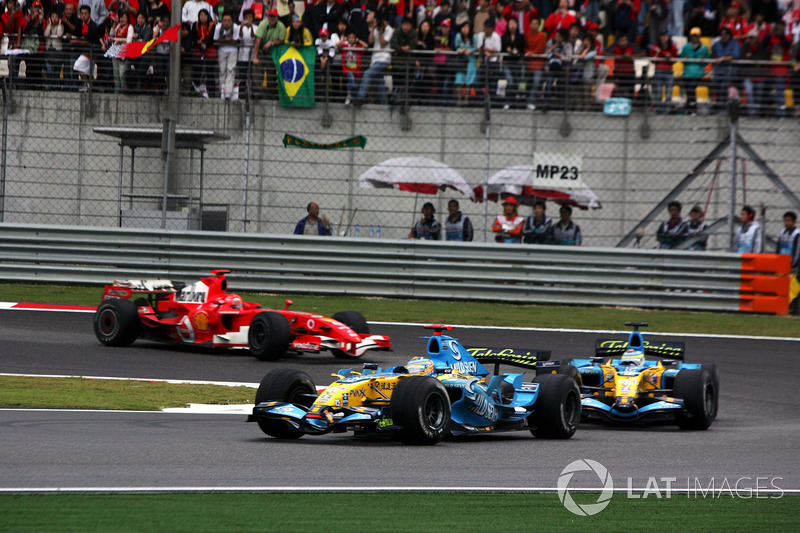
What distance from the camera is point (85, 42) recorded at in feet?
61.7

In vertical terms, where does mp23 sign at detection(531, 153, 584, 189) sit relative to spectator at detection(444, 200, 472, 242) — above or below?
above

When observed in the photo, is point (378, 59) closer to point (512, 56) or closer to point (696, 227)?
point (512, 56)

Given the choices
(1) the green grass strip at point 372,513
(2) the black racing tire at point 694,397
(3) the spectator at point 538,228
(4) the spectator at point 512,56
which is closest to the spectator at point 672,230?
(3) the spectator at point 538,228

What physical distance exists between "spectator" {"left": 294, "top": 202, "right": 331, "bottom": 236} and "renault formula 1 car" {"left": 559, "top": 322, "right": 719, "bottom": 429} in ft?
26.2

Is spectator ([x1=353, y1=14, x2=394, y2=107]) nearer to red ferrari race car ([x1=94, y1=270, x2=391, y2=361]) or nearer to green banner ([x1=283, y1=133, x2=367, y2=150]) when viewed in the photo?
green banner ([x1=283, y1=133, x2=367, y2=150])

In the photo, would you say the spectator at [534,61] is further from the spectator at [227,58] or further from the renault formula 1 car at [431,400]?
the renault formula 1 car at [431,400]

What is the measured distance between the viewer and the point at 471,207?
19016mm

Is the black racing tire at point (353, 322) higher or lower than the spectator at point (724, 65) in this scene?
lower

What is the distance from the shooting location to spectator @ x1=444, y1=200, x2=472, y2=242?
17.4 metres

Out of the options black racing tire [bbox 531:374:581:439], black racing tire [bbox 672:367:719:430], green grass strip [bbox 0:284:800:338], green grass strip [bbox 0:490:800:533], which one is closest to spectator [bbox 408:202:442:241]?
green grass strip [bbox 0:284:800:338]

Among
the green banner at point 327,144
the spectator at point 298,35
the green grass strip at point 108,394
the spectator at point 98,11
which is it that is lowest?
the green grass strip at point 108,394

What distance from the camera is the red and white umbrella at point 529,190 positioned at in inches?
693

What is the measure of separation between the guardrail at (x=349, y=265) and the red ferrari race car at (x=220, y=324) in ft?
10.8

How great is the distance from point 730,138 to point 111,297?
32.2 feet
